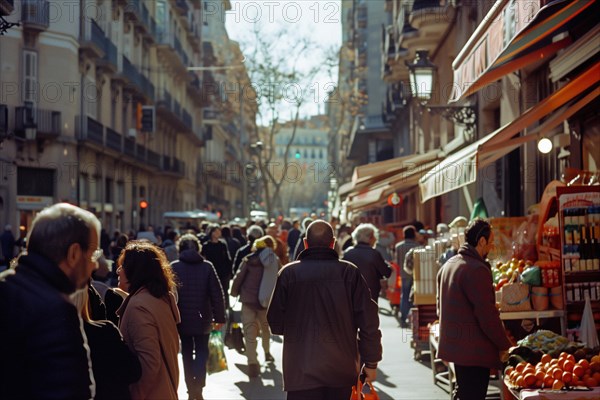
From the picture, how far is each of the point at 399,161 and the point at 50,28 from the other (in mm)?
13178

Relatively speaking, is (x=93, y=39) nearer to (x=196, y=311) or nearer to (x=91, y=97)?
(x=91, y=97)

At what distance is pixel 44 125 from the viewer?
30.4 m

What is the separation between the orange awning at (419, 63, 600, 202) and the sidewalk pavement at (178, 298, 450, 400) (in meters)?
2.28

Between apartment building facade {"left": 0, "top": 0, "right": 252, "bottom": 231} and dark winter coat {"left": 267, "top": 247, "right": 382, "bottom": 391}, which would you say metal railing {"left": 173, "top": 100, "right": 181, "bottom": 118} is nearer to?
apartment building facade {"left": 0, "top": 0, "right": 252, "bottom": 231}

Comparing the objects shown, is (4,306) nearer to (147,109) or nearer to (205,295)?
(205,295)

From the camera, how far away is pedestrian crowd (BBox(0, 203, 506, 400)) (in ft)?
11.2

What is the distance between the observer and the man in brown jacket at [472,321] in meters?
7.14

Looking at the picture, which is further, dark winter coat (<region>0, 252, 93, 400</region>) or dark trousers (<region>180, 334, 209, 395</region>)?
dark trousers (<region>180, 334, 209, 395</region>)

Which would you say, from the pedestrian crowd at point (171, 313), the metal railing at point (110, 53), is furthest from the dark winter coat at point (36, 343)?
the metal railing at point (110, 53)

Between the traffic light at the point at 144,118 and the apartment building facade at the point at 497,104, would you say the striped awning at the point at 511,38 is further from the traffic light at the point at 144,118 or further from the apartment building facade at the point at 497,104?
the traffic light at the point at 144,118

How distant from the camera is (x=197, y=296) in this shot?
9.58 m

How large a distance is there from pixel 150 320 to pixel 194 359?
4.29 metres

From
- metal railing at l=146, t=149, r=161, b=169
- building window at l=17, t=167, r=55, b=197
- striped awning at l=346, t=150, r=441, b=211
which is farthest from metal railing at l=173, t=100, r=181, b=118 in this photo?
striped awning at l=346, t=150, r=441, b=211

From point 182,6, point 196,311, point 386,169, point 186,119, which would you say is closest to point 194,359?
point 196,311
